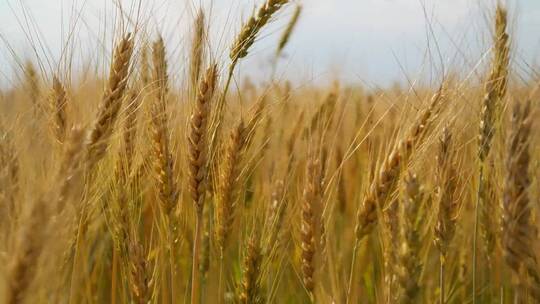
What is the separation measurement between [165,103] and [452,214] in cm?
97

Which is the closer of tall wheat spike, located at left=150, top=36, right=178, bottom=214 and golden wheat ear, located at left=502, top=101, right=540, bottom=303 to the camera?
golden wheat ear, located at left=502, top=101, right=540, bottom=303

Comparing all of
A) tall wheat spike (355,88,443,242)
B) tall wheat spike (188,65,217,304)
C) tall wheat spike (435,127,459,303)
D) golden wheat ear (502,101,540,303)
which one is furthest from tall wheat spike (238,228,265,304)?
golden wheat ear (502,101,540,303)

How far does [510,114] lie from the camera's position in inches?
70.1

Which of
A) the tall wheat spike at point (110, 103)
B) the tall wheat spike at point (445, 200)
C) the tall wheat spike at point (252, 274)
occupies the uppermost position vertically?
the tall wheat spike at point (110, 103)

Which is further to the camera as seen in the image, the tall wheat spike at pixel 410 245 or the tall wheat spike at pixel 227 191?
the tall wheat spike at pixel 227 191

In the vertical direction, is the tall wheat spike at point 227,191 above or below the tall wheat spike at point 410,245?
above

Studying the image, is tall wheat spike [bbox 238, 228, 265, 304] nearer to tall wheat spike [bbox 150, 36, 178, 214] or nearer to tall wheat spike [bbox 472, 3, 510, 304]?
tall wheat spike [bbox 150, 36, 178, 214]

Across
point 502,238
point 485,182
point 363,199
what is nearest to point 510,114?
point 502,238

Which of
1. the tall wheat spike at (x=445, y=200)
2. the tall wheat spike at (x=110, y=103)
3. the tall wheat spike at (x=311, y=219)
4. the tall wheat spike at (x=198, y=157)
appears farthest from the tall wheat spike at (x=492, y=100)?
the tall wheat spike at (x=110, y=103)

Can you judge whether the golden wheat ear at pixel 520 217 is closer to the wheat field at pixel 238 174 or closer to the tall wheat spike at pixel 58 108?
the wheat field at pixel 238 174

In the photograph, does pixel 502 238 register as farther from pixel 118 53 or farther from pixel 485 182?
pixel 118 53

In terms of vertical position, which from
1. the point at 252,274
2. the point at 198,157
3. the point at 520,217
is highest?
the point at 198,157

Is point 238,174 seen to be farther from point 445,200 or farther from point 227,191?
point 445,200

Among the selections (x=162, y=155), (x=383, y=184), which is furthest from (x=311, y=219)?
(x=162, y=155)
